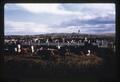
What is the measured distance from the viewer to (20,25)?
3.39 meters

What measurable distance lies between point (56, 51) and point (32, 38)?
0.37 m

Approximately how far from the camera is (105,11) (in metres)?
3.36

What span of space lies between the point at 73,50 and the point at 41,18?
62 centimetres

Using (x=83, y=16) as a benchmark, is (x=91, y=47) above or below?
below

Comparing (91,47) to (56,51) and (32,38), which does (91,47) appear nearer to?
(56,51)

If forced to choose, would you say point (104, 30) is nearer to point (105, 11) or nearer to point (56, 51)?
point (105, 11)

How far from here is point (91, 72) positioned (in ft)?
11.1

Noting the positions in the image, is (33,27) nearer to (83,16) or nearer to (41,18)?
(41,18)

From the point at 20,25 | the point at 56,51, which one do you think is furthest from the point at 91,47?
the point at 20,25

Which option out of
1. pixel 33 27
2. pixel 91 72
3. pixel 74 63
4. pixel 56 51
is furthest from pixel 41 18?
pixel 91 72

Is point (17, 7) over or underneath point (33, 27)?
over

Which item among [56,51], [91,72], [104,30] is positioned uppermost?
[104,30]

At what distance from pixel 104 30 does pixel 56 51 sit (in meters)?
0.71

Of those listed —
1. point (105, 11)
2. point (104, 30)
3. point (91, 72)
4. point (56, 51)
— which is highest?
point (105, 11)
